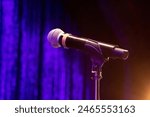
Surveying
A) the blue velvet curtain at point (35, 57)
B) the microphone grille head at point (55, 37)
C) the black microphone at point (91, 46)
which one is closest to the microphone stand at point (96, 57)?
the black microphone at point (91, 46)

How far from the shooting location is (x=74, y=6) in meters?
2.21

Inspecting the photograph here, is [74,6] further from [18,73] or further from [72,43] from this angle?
[72,43]

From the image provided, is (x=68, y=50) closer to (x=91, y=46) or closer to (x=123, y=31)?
(x=123, y=31)

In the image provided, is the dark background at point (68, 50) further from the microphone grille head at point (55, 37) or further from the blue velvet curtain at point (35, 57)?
the microphone grille head at point (55, 37)

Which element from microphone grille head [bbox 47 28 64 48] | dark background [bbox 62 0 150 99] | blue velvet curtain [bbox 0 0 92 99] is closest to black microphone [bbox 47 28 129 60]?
microphone grille head [bbox 47 28 64 48]

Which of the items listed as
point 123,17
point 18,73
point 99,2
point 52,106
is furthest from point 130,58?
point 52,106

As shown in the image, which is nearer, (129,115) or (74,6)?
(129,115)

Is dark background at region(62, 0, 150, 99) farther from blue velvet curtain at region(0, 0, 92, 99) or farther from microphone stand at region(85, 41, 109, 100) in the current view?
microphone stand at region(85, 41, 109, 100)

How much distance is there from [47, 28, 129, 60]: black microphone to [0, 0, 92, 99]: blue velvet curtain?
0.67m

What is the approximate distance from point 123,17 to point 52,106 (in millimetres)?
1001

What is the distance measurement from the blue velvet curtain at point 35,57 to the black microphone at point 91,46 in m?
0.67

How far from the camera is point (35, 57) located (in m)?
2.07

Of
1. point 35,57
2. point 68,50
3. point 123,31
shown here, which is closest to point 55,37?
point 35,57

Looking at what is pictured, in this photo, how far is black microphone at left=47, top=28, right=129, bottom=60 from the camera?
1244mm
